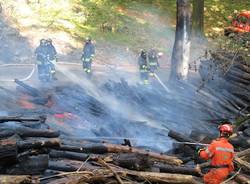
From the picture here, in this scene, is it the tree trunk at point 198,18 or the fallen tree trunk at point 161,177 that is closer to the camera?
the fallen tree trunk at point 161,177

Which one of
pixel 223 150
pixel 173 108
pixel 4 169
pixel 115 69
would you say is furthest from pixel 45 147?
pixel 115 69

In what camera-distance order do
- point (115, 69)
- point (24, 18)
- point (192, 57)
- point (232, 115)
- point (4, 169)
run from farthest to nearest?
point (192, 57) → point (24, 18) → point (115, 69) → point (232, 115) → point (4, 169)

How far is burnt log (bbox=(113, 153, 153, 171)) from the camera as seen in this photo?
7.64 m

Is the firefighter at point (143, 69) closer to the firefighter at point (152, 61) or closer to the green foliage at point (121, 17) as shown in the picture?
the firefighter at point (152, 61)

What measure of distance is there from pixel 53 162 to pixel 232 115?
7.85 metres

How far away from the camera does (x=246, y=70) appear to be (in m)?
14.7

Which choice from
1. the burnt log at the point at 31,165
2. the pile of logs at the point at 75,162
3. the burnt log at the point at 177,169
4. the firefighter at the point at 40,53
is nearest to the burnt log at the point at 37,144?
the pile of logs at the point at 75,162

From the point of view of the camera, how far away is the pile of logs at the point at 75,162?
22.2 feet

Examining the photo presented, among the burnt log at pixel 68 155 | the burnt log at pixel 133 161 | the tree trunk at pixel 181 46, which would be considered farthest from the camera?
the tree trunk at pixel 181 46

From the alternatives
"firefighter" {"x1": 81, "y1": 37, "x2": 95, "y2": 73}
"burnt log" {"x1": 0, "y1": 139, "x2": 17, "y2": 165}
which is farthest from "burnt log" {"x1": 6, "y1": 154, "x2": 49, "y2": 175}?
"firefighter" {"x1": 81, "y1": 37, "x2": 95, "y2": 73}

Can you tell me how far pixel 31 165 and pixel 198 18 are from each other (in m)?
25.3

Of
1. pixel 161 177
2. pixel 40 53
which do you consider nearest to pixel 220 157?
pixel 161 177

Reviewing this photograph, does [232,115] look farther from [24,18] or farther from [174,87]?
[24,18]

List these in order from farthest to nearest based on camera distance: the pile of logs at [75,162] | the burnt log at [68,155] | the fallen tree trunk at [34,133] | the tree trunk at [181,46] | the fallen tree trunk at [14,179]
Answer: the tree trunk at [181,46], the fallen tree trunk at [34,133], the burnt log at [68,155], the pile of logs at [75,162], the fallen tree trunk at [14,179]
